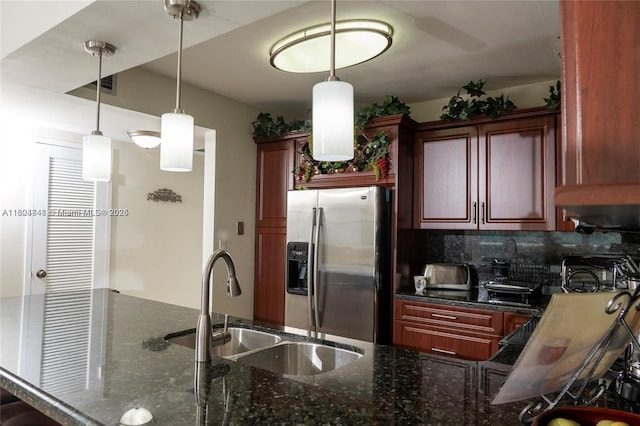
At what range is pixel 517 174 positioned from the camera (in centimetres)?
285

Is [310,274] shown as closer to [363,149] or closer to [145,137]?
[363,149]

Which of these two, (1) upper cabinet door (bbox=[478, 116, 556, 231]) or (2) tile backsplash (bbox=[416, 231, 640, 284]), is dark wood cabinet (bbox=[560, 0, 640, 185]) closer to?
(1) upper cabinet door (bbox=[478, 116, 556, 231])

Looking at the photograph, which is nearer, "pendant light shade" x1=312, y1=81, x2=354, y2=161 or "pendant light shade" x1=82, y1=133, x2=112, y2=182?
"pendant light shade" x1=312, y1=81, x2=354, y2=161

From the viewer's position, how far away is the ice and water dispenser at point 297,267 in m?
3.30

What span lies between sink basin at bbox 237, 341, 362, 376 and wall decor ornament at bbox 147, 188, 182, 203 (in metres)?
3.36

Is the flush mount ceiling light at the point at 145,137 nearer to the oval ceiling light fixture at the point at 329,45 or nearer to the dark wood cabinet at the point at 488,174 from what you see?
the oval ceiling light fixture at the point at 329,45

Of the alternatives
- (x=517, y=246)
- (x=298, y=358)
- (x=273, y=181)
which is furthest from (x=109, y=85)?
(x=517, y=246)

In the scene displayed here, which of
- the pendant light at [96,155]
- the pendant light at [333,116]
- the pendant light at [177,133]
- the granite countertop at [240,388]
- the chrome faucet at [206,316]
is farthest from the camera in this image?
the pendant light at [96,155]

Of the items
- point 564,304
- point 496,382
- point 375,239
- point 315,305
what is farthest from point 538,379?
point 315,305

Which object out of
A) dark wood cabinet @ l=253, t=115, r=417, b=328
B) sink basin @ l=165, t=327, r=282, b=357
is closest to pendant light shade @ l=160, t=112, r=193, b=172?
sink basin @ l=165, t=327, r=282, b=357

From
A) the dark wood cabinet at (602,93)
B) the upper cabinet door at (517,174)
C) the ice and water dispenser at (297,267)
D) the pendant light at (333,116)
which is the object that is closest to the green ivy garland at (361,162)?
the ice and water dispenser at (297,267)

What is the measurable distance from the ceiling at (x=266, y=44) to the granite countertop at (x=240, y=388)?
3.88ft

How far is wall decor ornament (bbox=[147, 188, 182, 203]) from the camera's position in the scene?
4512 millimetres

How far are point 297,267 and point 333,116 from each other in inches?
95.3
